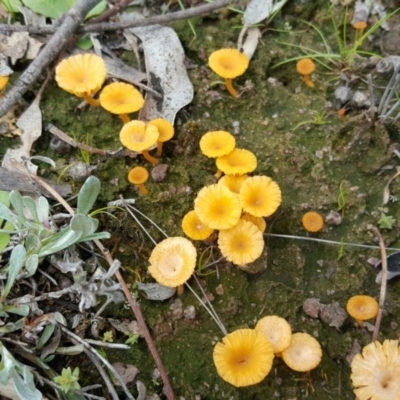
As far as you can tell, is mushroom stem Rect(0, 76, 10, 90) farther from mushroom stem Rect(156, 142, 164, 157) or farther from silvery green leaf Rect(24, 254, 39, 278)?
silvery green leaf Rect(24, 254, 39, 278)

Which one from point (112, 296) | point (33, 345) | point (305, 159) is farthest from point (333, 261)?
point (33, 345)

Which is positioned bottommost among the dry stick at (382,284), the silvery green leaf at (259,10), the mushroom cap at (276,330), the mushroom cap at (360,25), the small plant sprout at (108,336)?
the dry stick at (382,284)

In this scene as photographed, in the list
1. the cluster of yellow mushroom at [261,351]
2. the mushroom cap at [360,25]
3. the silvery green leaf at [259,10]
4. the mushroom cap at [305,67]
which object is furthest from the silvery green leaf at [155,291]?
the mushroom cap at [360,25]

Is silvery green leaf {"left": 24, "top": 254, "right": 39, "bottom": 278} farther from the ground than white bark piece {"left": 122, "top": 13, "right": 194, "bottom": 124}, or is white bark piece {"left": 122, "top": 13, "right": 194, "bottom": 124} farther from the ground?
white bark piece {"left": 122, "top": 13, "right": 194, "bottom": 124}

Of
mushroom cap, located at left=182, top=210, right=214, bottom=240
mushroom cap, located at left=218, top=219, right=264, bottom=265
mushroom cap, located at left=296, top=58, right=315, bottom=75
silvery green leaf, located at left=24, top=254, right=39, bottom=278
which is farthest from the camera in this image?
mushroom cap, located at left=296, top=58, right=315, bottom=75

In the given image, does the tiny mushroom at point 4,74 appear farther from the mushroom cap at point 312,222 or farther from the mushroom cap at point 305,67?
the mushroom cap at point 312,222

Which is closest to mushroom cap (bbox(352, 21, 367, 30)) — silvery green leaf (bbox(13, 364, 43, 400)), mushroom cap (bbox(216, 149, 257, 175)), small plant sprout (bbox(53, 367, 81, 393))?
mushroom cap (bbox(216, 149, 257, 175))
